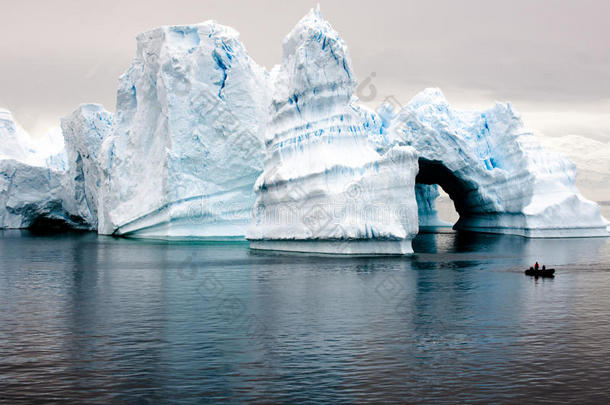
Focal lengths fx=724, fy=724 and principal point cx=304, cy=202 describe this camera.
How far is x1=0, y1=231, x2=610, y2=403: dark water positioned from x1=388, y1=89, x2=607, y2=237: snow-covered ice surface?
16184 mm

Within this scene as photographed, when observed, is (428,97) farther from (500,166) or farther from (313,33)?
(313,33)

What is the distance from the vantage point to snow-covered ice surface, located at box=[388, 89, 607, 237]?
41.7 m

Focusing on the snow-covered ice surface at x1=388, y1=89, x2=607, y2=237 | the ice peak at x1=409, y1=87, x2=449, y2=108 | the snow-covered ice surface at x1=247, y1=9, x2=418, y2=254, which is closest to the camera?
the snow-covered ice surface at x1=247, y1=9, x2=418, y2=254

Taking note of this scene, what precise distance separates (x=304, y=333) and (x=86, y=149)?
3792 centimetres

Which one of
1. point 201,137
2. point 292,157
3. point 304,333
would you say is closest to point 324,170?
point 292,157

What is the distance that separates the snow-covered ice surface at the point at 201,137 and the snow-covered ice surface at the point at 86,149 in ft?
23.2

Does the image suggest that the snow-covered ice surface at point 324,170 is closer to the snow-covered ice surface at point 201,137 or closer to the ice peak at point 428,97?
the snow-covered ice surface at point 201,137

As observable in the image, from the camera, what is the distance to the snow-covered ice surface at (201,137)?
39.0m

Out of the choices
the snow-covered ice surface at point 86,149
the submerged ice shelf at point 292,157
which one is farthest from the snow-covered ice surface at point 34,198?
the submerged ice shelf at point 292,157

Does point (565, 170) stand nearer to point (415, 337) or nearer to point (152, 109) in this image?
point (152, 109)

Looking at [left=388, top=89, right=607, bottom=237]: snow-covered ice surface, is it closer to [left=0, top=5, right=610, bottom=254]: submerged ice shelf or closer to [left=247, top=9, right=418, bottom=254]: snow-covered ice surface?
[left=0, top=5, right=610, bottom=254]: submerged ice shelf

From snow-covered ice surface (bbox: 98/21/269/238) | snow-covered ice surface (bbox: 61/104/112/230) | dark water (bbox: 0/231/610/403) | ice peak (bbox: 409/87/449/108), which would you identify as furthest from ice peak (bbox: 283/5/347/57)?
snow-covered ice surface (bbox: 61/104/112/230)

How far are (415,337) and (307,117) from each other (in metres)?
18.4

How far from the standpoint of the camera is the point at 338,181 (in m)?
29.1
